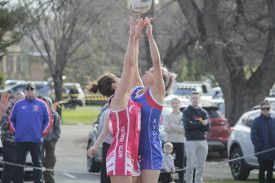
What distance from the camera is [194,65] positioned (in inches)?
1998

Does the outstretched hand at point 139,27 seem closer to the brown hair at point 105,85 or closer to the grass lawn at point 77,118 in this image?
the brown hair at point 105,85

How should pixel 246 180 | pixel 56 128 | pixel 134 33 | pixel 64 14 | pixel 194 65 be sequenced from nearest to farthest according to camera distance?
pixel 134 33 → pixel 56 128 → pixel 246 180 → pixel 64 14 → pixel 194 65

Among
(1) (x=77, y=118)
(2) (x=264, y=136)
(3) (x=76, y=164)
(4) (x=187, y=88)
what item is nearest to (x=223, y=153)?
(3) (x=76, y=164)

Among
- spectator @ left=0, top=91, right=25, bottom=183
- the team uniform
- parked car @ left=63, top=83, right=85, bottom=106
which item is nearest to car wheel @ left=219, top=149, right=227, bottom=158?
spectator @ left=0, top=91, right=25, bottom=183

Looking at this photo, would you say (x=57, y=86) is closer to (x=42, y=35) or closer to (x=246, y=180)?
(x=42, y=35)

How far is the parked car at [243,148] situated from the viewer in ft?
47.2

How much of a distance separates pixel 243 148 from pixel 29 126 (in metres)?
5.82

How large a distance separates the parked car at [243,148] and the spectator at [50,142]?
4.53 meters

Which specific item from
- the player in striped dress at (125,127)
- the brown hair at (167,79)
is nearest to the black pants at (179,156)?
the brown hair at (167,79)

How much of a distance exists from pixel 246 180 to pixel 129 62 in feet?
30.9

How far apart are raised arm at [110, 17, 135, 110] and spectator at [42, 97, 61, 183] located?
6.43 m

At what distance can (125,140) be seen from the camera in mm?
6070

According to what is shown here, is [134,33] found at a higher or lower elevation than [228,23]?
lower

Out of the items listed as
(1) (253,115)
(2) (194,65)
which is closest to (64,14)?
(1) (253,115)
